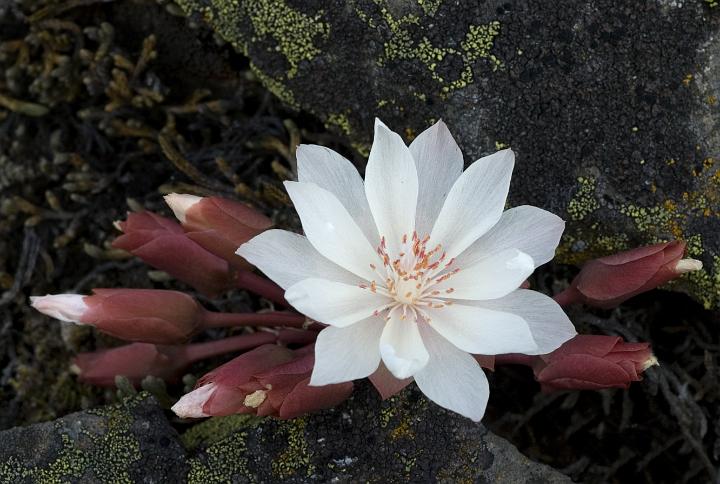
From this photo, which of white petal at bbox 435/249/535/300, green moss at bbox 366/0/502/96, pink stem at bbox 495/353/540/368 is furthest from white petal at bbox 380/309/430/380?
green moss at bbox 366/0/502/96

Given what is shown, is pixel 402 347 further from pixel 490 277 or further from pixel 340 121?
Result: pixel 340 121

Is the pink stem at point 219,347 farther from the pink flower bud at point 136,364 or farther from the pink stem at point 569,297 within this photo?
the pink stem at point 569,297

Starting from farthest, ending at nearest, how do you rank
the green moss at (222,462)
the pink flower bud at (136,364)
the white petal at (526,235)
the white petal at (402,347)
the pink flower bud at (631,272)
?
the pink flower bud at (136,364) → the green moss at (222,462) → the pink flower bud at (631,272) → the white petal at (526,235) → the white petal at (402,347)

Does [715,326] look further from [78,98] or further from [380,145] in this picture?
[78,98]

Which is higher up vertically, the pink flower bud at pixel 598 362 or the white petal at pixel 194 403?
the pink flower bud at pixel 598 362

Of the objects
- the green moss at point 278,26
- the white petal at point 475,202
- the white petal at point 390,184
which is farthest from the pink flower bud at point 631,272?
the green moss at point 278,26

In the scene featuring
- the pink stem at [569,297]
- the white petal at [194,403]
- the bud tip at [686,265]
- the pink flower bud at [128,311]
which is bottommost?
the white petal at [194,403]
